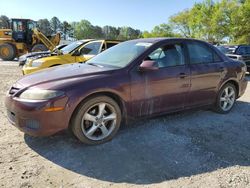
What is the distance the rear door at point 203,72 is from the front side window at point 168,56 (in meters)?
0.23

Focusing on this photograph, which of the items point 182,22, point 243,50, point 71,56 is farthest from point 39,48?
point 182,22

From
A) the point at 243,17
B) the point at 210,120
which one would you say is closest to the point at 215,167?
the point at 210,120

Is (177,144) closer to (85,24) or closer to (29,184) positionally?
(29,184)

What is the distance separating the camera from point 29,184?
289 cm

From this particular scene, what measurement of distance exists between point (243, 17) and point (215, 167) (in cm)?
3685

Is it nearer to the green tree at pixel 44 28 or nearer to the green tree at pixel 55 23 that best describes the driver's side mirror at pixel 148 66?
the green tree at pixel 44 28

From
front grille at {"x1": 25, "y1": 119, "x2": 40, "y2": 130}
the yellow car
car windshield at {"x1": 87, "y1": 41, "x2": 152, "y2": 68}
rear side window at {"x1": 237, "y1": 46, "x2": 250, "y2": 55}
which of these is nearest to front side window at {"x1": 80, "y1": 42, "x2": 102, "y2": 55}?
the yellow car

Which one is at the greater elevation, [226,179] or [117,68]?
[117,68]

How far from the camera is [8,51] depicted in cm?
1903

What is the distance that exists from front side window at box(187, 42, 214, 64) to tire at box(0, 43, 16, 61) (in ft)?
55.5

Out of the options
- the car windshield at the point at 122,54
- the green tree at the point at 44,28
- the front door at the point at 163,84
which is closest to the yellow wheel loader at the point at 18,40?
the green tree at the point at 44,28

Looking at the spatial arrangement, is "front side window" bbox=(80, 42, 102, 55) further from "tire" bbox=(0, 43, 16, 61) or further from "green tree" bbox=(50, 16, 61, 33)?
"green tree" bbox=(50, 16, 61, 33)

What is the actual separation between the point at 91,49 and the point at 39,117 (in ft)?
19.4

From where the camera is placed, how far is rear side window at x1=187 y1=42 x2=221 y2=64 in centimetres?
493
